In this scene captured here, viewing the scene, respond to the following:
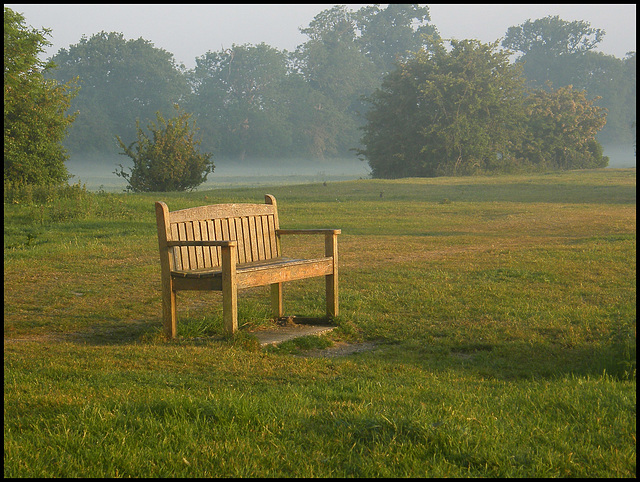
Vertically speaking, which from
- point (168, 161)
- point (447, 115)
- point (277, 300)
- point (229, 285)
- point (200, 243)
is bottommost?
point (277, 300)

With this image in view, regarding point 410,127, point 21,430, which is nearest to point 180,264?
point 21,430

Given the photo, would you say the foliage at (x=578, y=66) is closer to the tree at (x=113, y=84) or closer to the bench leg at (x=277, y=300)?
the tree at (x=113, y=84)

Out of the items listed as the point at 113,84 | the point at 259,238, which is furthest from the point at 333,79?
the point at 259,238

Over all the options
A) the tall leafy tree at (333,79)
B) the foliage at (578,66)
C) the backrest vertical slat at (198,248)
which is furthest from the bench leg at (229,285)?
the foliage at (578,66)

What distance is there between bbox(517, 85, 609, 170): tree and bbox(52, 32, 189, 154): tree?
44.7 meters

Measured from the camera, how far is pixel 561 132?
6141 cm

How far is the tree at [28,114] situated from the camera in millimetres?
28062

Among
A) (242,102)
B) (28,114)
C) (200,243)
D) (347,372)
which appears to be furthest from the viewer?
(242,102)

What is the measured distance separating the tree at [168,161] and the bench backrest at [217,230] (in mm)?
25358

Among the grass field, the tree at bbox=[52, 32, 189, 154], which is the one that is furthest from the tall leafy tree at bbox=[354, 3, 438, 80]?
the grass field

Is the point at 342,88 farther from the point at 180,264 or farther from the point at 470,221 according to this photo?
the point at 180,264

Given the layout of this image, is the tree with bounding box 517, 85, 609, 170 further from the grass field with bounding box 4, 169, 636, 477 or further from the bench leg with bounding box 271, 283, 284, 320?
the bench leg with bounding box 271, 283, 284, 320

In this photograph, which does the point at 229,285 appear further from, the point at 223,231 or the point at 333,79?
the point at 333,79

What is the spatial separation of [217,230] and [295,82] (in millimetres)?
93641
